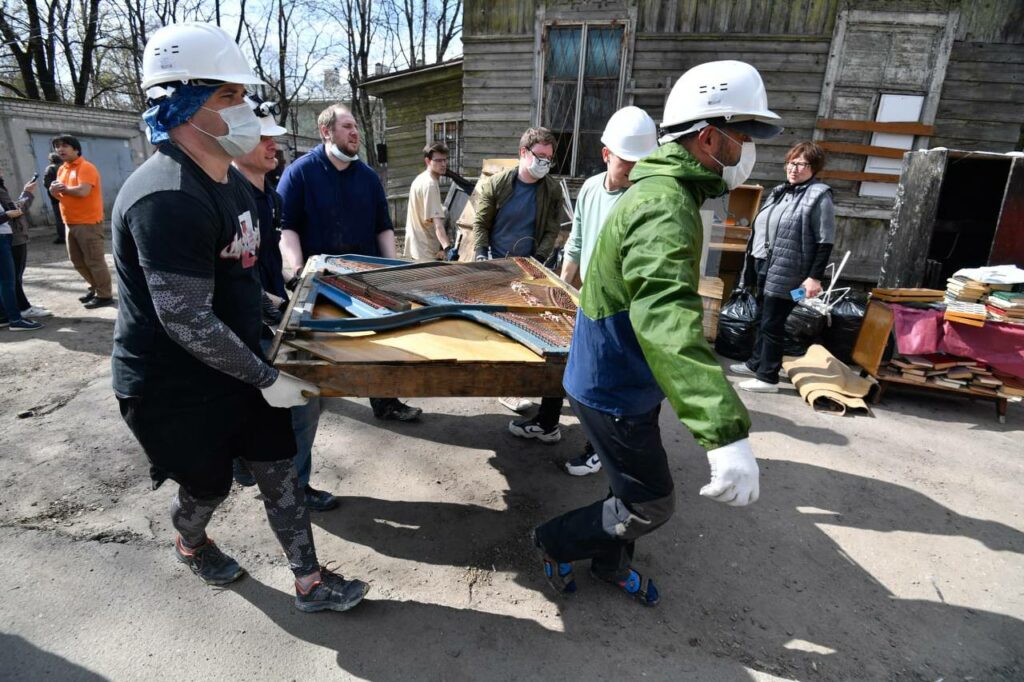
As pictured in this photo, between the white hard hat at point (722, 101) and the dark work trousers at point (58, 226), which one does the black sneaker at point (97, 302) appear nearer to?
the dark work trousers at point (58, 226)

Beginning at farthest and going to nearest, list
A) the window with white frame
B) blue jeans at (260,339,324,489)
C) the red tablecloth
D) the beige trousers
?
the window with white frame < the beige trousers < the red tablecloth < blue jeans at (260,339,324,489)

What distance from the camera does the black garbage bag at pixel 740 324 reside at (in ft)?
18.0

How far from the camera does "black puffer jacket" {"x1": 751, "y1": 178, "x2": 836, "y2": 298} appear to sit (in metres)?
4.30

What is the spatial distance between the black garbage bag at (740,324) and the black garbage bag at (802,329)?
31 centimetres

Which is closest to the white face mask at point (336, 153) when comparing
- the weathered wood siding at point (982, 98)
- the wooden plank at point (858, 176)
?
the wooden plank at point (858, 176)

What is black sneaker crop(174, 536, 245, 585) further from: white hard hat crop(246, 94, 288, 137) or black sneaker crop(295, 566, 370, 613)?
white hard hat crop(246, 94, 288, 137)

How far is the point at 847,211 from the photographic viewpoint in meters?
7.61

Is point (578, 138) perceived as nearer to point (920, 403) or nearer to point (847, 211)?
point (847, 211)

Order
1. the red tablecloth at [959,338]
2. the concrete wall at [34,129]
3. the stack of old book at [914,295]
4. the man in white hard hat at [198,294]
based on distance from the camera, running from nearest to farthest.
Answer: the man in white hard hat at [198,294], the red tablecloth at [959,338], the stack of old book at [914,295], the concrete wall at [34,129]

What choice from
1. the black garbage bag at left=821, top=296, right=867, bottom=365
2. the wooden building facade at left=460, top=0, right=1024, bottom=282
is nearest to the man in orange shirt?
the wooden building facade at left=460, top=0, right=1024, bottom=282

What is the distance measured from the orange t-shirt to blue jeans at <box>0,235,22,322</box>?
2.27 ft

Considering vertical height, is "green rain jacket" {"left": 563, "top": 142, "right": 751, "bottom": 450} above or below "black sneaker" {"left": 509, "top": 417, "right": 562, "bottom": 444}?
above

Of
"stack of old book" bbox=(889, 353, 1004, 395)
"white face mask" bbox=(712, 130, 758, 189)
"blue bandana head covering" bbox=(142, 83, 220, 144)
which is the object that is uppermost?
"blue bandana head covering" bbox=(142, 83, 220, 144)

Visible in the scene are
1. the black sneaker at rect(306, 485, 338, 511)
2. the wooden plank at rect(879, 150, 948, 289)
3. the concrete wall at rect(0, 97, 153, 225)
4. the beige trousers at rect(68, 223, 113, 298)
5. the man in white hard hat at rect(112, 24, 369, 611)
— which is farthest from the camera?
the concrete wall at rect(0, 97, 153, 225)
